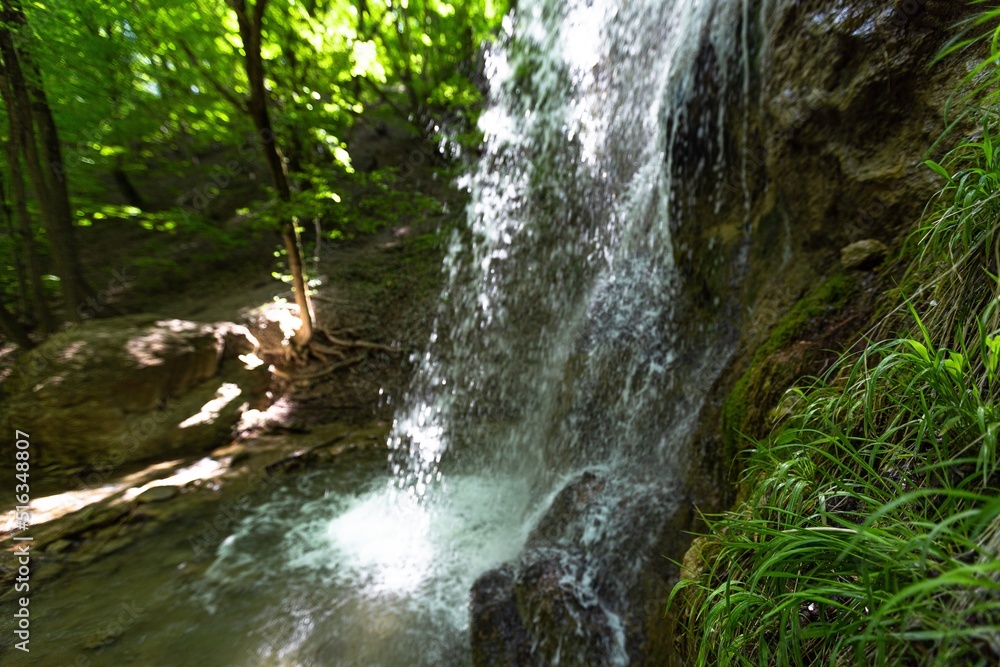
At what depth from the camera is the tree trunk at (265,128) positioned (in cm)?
461

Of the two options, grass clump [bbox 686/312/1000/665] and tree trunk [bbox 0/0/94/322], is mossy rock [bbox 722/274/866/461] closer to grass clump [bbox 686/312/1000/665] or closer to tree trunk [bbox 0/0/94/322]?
grass clump [bbox 686/312/1000/665]

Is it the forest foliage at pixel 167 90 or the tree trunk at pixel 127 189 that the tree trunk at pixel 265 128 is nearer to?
the forest foliage at pixel 167 90

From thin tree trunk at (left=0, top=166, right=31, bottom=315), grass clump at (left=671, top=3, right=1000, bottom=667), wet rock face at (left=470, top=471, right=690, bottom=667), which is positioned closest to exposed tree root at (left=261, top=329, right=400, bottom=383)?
thin tree trunk at (left=0, top=166, right=31, bottom=315)

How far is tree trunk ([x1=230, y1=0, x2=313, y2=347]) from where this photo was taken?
4.61m

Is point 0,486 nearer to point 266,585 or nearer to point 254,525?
point 254,525

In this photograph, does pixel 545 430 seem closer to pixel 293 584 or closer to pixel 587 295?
pixel 587 295

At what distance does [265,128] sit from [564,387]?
5236mm

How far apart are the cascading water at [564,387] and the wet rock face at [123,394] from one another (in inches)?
76.8

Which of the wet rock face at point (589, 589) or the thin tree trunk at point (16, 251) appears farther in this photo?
the thin tree trunk at point (16, 251)

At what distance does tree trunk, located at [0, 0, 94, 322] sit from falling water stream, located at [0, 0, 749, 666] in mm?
4479

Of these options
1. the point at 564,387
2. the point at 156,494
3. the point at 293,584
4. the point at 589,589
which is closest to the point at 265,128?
the point at 156,494

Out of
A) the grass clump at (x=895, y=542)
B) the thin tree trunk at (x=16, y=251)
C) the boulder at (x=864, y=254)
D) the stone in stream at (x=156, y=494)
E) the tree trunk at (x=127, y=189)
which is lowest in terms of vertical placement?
the stone in stream at (x=156, y=494)

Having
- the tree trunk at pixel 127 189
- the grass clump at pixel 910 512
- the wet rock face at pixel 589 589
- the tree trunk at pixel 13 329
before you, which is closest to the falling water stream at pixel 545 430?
the wet rock face at pixel 589 589

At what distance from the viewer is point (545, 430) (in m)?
5.43
